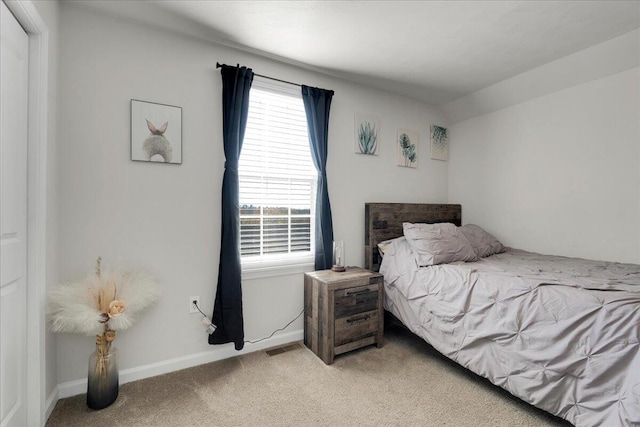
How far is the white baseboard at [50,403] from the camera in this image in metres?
1.63

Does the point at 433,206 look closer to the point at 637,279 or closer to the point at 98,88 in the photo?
the point at 637,279

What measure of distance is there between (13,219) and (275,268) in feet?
5.40

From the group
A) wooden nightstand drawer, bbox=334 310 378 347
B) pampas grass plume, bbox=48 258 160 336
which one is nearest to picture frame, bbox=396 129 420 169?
wooden nightstand drawer, bbox=334 310 378 347

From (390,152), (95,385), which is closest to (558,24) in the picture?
(390,152)

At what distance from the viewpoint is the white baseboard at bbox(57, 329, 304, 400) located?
186cm

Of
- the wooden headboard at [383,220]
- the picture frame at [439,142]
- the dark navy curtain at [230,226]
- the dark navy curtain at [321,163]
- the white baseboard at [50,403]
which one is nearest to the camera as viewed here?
the white baseboard at [50,403]

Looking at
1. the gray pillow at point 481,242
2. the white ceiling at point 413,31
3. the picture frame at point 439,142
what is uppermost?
the white ceiling at point 413,31

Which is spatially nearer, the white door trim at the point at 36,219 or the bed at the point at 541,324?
the bed at the point at 541,324

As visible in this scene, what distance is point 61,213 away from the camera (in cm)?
185

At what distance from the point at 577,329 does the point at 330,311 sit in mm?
1476

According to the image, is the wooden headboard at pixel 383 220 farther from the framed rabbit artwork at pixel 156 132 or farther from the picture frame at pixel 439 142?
the framed rabbit artwork at pixel 156 132

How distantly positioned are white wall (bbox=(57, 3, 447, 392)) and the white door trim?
1.04 feet

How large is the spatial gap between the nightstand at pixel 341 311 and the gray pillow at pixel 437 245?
419mm

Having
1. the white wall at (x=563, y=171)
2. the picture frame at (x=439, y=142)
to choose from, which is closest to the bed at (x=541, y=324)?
the white wall at (x=563, y=171)
